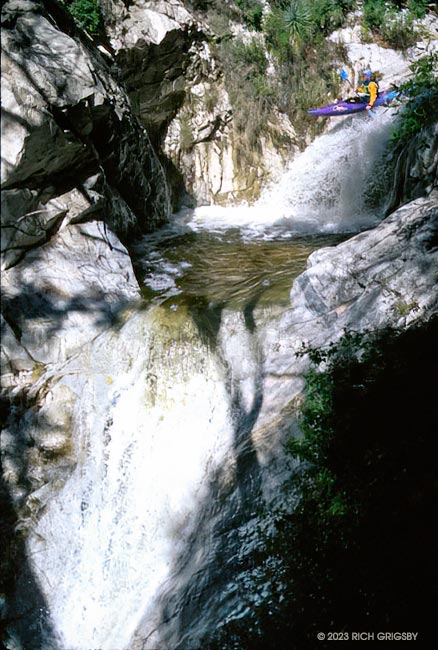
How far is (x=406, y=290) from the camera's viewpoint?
3.73 meters

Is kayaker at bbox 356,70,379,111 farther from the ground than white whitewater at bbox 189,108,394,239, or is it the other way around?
kayaker at bbox 356,70,379,111

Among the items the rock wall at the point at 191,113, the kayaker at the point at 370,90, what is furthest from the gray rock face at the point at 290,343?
the rock wall at the point at 191,113

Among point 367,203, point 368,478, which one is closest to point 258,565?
point 368,478

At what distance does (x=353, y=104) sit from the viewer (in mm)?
8461

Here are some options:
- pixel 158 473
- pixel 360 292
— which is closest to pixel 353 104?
pixel 360 292

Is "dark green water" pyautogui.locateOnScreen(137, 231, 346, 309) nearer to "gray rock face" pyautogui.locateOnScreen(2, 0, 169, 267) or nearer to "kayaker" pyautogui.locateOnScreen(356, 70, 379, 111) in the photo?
"gray rock face" pyautogui.locateOnScreen(2, 0, 169, 267)

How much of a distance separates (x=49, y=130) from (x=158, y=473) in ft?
10.9

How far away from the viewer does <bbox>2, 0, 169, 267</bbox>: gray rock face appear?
4484 mm

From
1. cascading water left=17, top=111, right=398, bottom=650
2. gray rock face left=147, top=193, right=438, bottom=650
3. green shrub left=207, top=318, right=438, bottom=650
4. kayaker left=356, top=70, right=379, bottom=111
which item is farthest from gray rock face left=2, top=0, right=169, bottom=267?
kayaker left=356, top=70, right=379, bottom=111

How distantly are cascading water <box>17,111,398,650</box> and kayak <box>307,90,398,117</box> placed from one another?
4837 mm

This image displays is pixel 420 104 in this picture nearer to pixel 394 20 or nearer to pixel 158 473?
pixel 394 20

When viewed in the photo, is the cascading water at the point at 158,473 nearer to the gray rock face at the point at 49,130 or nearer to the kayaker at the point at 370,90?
the gray rock face at the point at 49,130

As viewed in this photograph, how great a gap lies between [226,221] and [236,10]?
177 inches

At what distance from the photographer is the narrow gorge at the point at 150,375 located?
343cm
